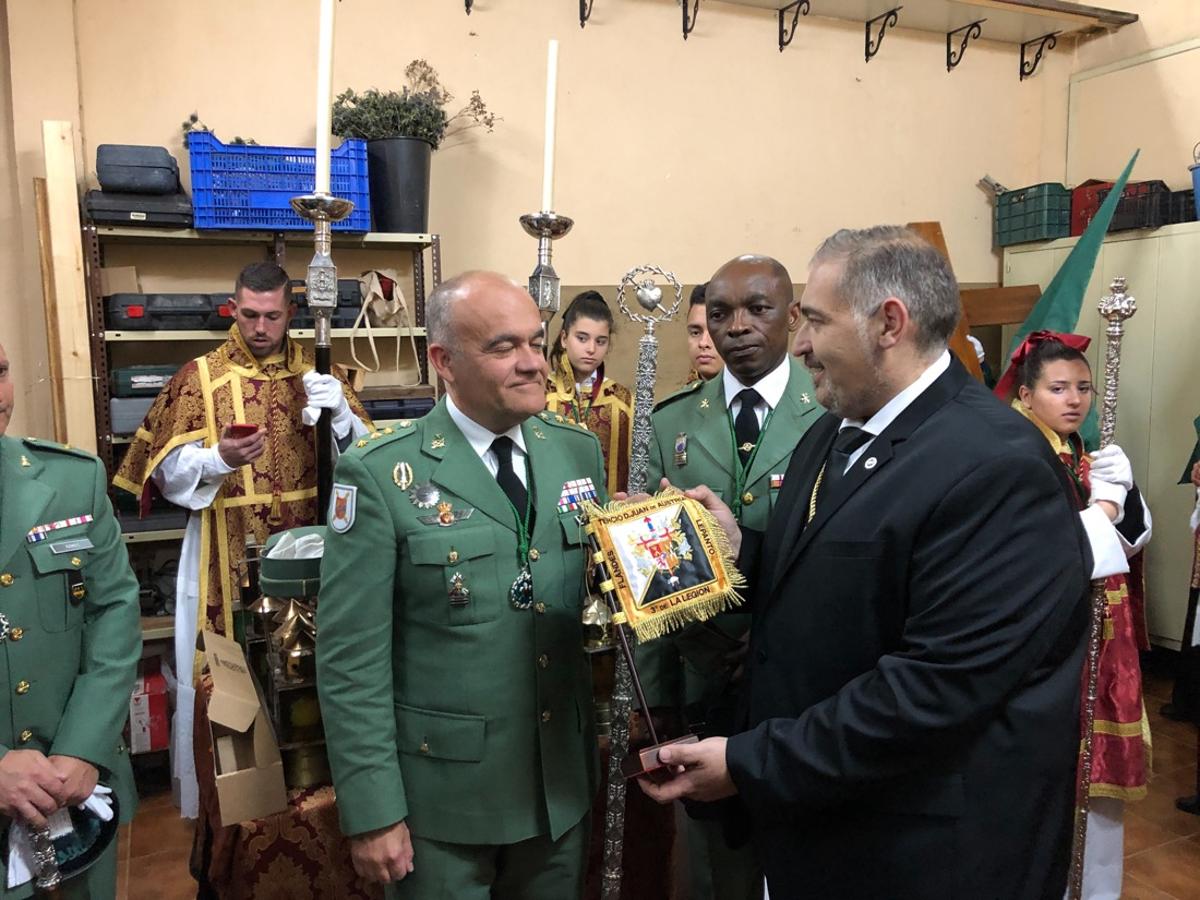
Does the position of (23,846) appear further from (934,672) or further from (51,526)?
(934,672)

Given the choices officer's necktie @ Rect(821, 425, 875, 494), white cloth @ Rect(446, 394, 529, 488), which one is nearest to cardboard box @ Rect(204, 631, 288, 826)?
white cloth @ Rect(446, 394, 529, 488)

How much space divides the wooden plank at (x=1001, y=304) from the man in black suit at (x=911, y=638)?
3974 mm

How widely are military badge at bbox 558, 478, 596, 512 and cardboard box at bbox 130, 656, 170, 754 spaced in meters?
2.56

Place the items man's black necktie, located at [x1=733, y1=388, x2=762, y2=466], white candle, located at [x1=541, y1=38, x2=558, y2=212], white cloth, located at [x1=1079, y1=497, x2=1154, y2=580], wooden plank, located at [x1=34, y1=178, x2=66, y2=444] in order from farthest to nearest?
1. wooden plank, located at [x1=34, y1=178, x2=66, y2=444]
2. white cloth, located at [x1=1079, y1=497, x2=1154, y2=580]
3. man's black necktie, located at [x1=733, y1=388, x2=762, y2=466]
4. white candle, located at [x1=541, y1=38, x2=558, y2=212]

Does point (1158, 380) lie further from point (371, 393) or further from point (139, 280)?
point (139, 280)

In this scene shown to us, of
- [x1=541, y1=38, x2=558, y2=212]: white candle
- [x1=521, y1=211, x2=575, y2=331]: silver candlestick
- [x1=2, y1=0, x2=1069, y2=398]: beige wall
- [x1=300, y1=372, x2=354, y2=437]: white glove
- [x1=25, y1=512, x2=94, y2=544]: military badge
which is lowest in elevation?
[x1=25, y1=512, x2=94, y2=544]: military badge

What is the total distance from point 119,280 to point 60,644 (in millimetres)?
2397

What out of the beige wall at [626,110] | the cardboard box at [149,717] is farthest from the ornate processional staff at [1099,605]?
the cardboard box at [149,717]

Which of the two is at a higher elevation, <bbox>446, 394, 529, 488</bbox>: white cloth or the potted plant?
the potted plant

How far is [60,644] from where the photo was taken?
5.64 ft

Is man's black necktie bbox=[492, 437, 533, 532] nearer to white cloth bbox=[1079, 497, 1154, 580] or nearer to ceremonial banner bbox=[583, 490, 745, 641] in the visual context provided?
ceremonial banner bbox=[583, 490, 745, 641]

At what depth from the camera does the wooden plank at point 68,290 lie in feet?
10.8

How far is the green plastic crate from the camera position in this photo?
5.09 metres

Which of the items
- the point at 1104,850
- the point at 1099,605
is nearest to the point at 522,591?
the point at 1099,605
